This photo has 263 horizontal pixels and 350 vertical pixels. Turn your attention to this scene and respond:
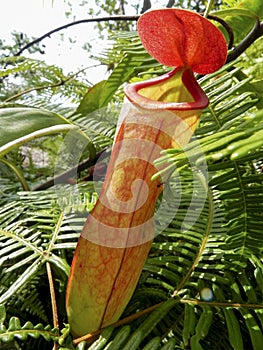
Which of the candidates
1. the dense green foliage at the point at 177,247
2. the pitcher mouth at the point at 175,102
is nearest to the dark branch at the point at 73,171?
the dense green foliage at the point at 177,247

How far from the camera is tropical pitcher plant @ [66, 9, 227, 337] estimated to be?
1.36ft

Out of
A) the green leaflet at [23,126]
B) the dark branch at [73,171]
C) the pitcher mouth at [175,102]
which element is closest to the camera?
the pitcher mouth at [175,102]

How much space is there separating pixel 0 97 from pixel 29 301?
0.85 metres

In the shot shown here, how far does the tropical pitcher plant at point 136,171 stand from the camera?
413mm

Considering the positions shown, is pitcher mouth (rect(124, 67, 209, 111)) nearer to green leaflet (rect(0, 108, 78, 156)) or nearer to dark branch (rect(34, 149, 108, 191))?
green leaflet (rect(0, 108, 78, 156))

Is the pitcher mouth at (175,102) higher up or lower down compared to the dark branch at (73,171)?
higher up

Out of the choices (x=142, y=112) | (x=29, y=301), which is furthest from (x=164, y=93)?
(x=29, y=301)

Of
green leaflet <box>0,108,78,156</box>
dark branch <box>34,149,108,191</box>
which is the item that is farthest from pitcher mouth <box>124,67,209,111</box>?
dark branch <box>34,149,108,191</box>

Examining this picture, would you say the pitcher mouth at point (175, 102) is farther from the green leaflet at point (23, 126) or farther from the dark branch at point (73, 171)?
the dark branch at point (73, 171)

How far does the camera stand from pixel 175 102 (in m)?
0.43

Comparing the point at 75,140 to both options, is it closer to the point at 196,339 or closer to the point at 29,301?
the point at 29,301

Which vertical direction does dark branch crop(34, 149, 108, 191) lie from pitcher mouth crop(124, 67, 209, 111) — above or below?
below

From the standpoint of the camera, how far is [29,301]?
21.4 inches

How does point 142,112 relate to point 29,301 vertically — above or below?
above
